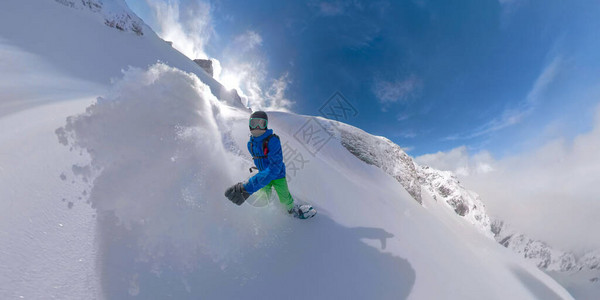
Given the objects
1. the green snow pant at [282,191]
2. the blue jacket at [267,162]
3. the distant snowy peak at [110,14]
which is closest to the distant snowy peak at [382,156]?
the green snow pant at [282,191]

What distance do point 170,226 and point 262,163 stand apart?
1.48 metres

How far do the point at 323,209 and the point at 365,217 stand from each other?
3.44 ft

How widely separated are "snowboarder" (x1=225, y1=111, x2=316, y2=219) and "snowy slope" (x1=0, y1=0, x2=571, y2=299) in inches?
15.8

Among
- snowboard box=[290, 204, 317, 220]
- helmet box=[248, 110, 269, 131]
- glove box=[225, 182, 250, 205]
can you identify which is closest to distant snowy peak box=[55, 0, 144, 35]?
helmet box=[248, 110, 269, 131]

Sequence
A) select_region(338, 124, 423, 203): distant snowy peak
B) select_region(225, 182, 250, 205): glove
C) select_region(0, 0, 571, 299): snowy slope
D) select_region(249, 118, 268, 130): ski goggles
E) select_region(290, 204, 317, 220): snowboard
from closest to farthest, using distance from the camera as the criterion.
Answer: select_region(0, 0, 571, 299): snowy slope < select_region(225, 182, 250, 205): glove < select_region(249, 118, 268, 130): ski goggles < select_region(290, 204, 317, 220): snowboard < select_region(338, 124, 423, 203): distant snowy peak

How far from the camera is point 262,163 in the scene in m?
3.63

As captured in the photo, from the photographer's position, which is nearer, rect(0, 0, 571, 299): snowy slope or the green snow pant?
rect(0, 0, 571, 299): snowy slope

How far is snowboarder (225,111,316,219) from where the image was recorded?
315 cm

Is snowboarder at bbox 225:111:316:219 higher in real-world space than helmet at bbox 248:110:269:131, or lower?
lower

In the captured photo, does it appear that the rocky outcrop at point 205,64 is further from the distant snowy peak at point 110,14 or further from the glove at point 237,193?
the glove at point 237,193

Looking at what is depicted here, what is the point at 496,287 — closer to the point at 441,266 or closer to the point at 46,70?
the point at 441,266

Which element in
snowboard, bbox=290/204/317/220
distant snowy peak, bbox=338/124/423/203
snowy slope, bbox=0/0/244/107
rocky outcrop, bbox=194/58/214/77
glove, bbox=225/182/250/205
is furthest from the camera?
rocky outcrop, bbox=194/58/214/77

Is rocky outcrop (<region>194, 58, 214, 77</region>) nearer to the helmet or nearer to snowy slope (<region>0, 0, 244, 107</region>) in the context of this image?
snowy slope (<region>0, 0, 244, 107</region>)

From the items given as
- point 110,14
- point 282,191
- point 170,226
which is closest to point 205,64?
point 110,14
